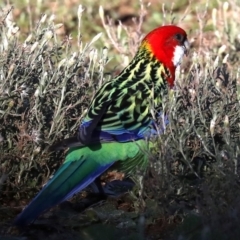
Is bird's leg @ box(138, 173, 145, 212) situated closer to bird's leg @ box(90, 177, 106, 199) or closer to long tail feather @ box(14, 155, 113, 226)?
long tail feather @ box(14, 155, 113, 226)

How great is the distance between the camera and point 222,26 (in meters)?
6.42

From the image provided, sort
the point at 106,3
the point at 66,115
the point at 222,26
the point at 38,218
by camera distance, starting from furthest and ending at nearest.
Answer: the point at 106,3, the point at 222,26, the point at 66,115, the point at 38,218

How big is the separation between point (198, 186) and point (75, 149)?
2.10 ft

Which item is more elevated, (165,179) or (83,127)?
(83,127)

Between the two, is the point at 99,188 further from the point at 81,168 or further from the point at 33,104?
the point at 33,104

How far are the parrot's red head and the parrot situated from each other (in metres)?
0.19

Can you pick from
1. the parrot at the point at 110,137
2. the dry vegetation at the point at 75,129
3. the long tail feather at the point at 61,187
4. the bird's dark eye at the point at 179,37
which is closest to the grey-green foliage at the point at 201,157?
the dry vegetation at the point at 75,129

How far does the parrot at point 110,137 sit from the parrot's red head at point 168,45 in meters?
0.19

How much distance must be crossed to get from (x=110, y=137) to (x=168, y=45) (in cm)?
107

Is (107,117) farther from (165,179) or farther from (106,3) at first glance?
Answer: (106,3)

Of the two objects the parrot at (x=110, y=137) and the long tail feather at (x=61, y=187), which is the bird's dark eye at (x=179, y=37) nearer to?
the parrot at (x=110, y=137)

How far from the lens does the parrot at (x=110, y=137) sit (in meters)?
3.90

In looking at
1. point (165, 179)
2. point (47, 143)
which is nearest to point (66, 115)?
point (47, 143)

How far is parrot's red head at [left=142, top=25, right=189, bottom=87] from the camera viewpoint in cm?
496
